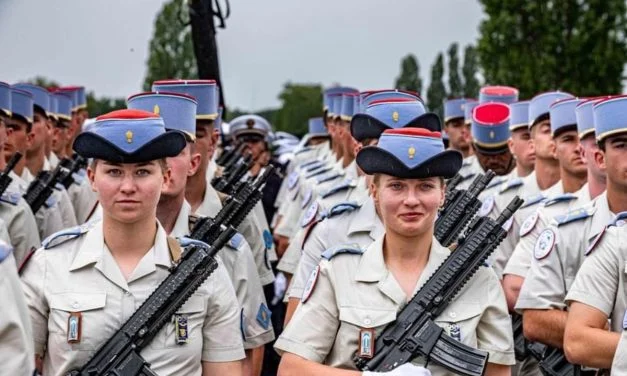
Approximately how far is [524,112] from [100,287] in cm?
547

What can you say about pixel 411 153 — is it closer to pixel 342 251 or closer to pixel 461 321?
pixel 342 251

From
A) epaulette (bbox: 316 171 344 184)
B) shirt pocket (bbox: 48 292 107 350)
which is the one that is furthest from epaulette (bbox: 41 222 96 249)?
epaulette (bbox: 316 171 344 184)

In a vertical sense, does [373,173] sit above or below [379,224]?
above

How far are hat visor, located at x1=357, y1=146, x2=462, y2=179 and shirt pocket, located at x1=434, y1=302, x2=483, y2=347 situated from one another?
55cm

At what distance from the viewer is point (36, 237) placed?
308 inches

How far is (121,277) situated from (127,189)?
357 millimetres

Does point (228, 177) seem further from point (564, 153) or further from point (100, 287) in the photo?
point (100, 287)

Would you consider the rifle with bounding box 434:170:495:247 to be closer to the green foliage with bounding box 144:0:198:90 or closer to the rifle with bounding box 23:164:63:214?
the rifle with bounding box 23:164:63:214

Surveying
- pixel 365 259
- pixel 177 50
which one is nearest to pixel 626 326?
pixel 365 259

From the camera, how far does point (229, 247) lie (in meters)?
6.96

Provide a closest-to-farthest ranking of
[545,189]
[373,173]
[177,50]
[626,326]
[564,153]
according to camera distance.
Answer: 1. [626,326]
2. [373,173]
3. [564,153]
4. [545,189]
5. [177,50]

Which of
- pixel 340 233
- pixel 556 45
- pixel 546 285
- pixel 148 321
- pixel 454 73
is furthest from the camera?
pixel 454 73

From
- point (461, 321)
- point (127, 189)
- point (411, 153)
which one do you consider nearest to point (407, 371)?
point (461, 321)

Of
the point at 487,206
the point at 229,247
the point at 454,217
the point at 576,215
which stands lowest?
the point at 487,206
